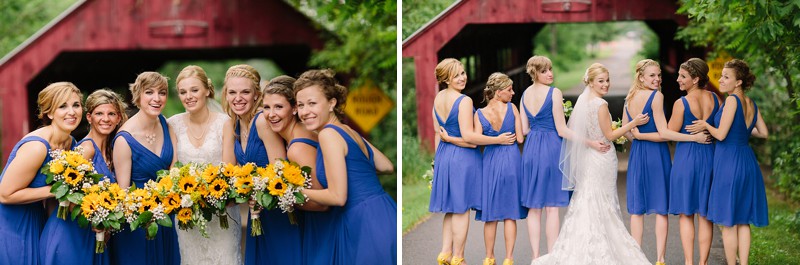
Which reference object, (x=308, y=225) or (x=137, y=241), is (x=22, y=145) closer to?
(x=137, y=241)

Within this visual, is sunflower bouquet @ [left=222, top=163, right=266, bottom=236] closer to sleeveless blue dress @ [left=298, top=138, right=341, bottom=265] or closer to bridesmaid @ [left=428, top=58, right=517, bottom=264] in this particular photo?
sleeveless blue dress @ [left=298, top=138, right=341, bottom=265]

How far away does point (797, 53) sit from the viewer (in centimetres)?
782

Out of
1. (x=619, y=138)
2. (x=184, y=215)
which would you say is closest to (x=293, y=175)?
(x=184, y=215)

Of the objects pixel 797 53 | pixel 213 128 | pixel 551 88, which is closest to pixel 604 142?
pixel 551 88

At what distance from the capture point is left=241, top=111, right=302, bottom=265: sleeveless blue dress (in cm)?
665

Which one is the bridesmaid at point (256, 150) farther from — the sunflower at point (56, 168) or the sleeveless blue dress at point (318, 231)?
the sunflower at point (56, 168)

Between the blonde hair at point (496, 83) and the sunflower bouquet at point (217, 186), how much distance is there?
6.09 feet

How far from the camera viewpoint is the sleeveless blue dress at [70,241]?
6363 millimetres

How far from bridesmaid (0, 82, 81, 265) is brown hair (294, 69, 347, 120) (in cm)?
140

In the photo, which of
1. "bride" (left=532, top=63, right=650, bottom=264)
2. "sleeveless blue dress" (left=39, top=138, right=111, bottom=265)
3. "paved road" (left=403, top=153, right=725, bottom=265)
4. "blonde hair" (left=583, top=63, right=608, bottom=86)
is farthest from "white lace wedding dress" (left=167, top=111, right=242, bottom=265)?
"blonde hair" (left=583, top=63, right=608, bottom=86)

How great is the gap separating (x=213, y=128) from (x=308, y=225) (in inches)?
35.7

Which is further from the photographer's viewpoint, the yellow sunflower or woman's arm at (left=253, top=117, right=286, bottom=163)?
woman's arm at (left=253, top=117, right=286, bottom=163)

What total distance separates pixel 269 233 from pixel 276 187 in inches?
22.1

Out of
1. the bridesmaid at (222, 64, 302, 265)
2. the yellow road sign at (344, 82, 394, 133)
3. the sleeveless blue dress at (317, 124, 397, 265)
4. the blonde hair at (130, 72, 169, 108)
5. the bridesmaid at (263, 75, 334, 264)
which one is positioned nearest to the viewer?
the sleeveless blue dress at (317, 124, 397, 265)
